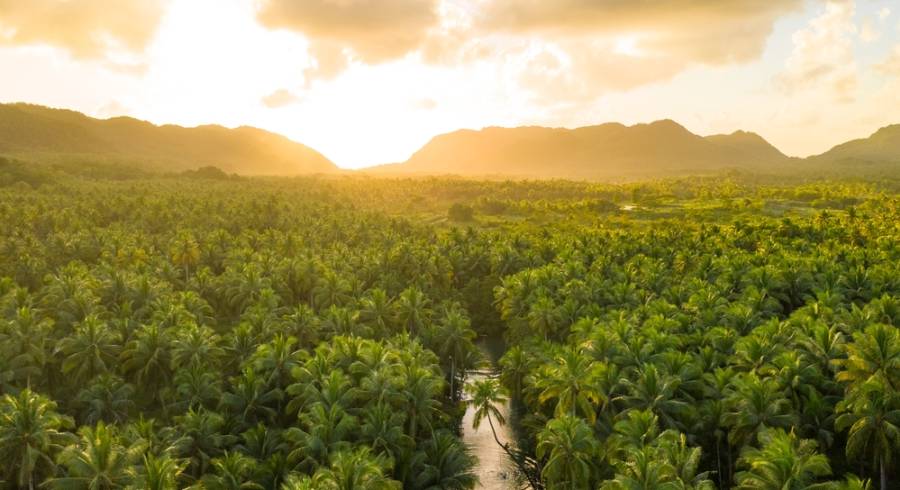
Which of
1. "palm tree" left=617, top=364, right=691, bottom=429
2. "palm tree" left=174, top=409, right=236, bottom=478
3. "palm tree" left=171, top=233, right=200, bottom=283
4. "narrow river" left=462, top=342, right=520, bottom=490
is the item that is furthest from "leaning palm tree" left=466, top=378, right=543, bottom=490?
"palm tree" left=171, top=233, right=200, bottom=283

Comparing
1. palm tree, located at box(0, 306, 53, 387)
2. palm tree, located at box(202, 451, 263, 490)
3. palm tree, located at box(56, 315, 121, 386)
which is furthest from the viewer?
palm tree, located at box(56, 315, 121, 386)

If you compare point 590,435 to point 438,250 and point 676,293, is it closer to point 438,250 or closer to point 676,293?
point 676,293

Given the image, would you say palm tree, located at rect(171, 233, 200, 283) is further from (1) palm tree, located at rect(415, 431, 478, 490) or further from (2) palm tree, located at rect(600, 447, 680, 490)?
(2) palm tree, located at rect(600, 447, 680, 490)

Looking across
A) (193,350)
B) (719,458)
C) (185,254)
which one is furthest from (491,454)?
(185,254)

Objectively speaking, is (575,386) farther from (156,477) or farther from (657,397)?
(156,477)

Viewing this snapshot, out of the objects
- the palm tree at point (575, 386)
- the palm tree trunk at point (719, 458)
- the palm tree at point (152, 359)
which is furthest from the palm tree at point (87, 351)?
the palm tree trunk at point (719, 458)

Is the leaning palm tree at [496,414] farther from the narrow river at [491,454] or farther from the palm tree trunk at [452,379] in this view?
the palm tree trunk at [452,379]
